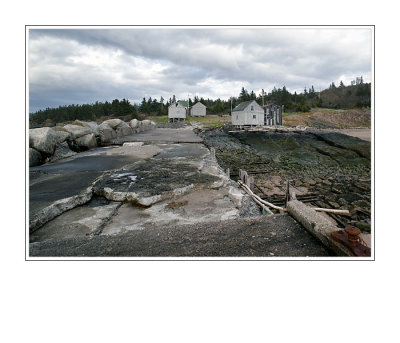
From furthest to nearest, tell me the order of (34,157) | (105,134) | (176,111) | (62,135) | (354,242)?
(176,111), (105,134), (62,135), (34,157), (354,242)

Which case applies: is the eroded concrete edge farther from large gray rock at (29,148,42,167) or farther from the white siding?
the white siding

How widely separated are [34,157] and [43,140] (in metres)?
0.97

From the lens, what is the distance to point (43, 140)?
28.6 ft

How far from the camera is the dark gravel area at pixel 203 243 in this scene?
2.65m

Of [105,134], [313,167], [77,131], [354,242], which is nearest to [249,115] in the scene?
[313,167]

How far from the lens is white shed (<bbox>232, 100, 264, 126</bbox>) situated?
36500 mm

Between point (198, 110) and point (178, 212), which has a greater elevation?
point (198, 110)

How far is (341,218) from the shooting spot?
30.9 ft

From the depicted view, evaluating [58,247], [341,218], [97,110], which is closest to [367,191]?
[341,218]

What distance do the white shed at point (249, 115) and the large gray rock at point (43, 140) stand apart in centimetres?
3094

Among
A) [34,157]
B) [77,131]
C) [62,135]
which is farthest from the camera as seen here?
[77,131]

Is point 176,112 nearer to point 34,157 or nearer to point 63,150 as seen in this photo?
point 63,150

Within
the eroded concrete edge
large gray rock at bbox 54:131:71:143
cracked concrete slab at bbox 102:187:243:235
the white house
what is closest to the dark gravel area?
cracked concrete slab at bbox 102:187:243:235
